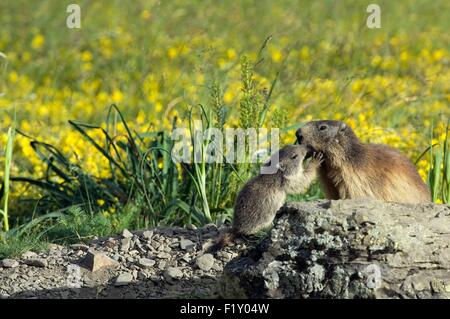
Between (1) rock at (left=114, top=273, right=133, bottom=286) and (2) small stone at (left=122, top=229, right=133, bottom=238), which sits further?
(2) small stone at (left=122, top=229, right=133, bottom=238)

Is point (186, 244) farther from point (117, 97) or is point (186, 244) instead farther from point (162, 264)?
point (117, 97)

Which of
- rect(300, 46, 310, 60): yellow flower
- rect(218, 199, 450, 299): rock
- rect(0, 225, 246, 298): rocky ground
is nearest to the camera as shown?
rect(218, 199, 450, 299): rock

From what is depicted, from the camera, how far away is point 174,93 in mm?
9984

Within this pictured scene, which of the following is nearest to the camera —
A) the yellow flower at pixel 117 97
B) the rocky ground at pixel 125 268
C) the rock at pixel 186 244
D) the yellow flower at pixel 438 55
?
the rocky ground at pixel 125 268

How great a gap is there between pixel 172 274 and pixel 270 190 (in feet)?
2.75

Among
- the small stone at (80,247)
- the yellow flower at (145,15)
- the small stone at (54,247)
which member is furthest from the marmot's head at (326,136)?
the yellow flower at (145,15)

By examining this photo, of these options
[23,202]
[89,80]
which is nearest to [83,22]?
[89,80]

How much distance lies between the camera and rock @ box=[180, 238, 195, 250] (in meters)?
5.48

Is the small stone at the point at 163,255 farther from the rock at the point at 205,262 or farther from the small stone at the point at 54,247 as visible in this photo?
the small stone at the point at 54,247

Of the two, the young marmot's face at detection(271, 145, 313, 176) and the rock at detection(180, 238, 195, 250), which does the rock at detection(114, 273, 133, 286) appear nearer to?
the rock at detection(180, 238, 195, 250)

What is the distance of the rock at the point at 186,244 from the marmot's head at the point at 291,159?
0.72 metres

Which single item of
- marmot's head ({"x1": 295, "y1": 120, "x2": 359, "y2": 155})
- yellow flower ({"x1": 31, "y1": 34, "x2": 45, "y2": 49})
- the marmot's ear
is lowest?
the marmot's ear

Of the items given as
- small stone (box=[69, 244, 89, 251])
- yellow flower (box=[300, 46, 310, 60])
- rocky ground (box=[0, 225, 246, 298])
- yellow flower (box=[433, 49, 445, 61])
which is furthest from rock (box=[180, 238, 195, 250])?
yellow flower (box=[433, 49, 445, 61])

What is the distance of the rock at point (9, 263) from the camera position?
17.7 ft
